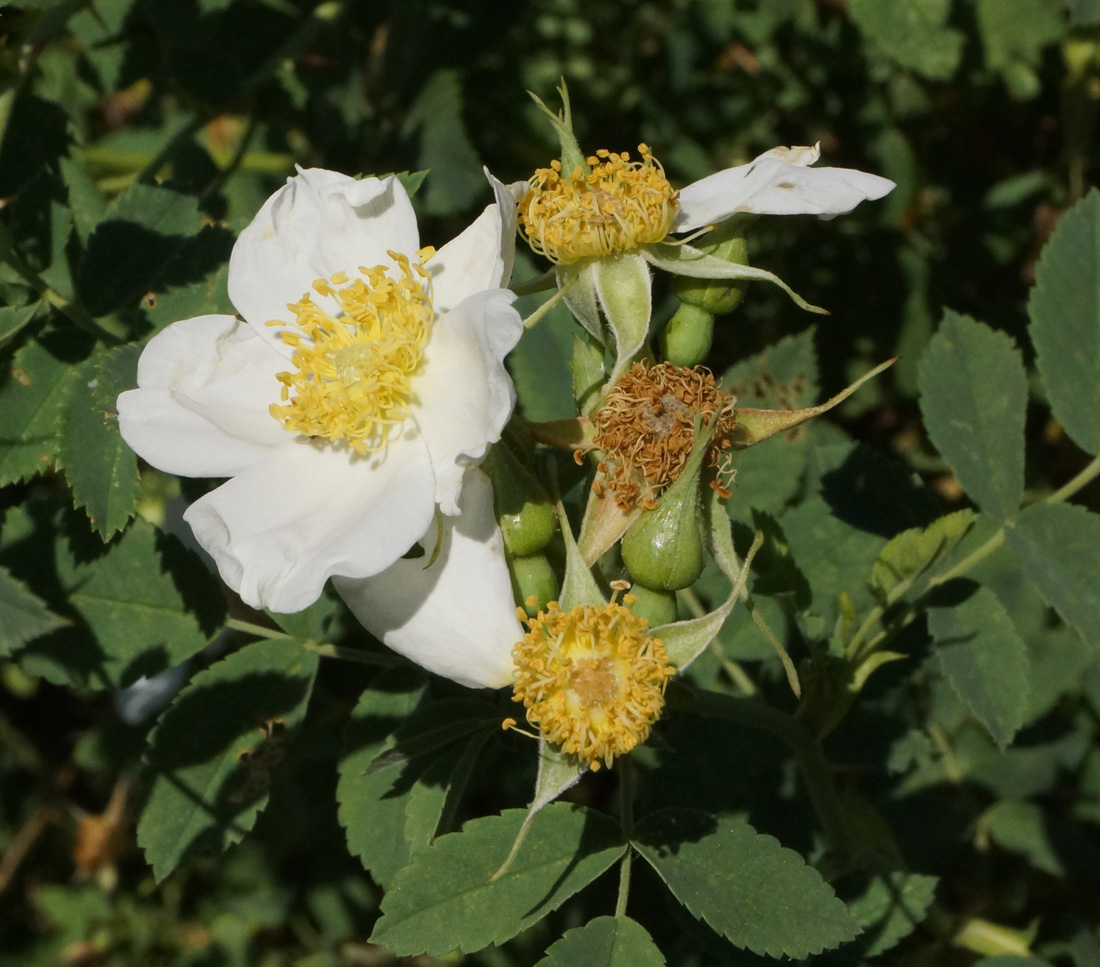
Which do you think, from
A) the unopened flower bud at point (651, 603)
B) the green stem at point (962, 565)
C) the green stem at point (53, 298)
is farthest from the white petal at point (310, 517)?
the green stem at point (962, 565)

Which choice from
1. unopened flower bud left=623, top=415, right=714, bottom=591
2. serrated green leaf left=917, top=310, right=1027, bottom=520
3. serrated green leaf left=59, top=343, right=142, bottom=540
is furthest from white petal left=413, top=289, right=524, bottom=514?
serrated green leaf left=917, top=310, right=1027, bottom=520

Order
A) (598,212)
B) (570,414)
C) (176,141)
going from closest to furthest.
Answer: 1. (598,212)
2. (570,414)
3. (176,141)

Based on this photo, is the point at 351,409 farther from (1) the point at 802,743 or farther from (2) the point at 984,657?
(2) the point at 984,657

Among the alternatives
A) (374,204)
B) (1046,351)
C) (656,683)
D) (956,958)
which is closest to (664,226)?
(374,204)

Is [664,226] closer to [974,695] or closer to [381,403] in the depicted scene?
[381,403]

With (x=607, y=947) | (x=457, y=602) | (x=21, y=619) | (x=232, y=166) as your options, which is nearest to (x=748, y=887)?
(x=607, y=947)
